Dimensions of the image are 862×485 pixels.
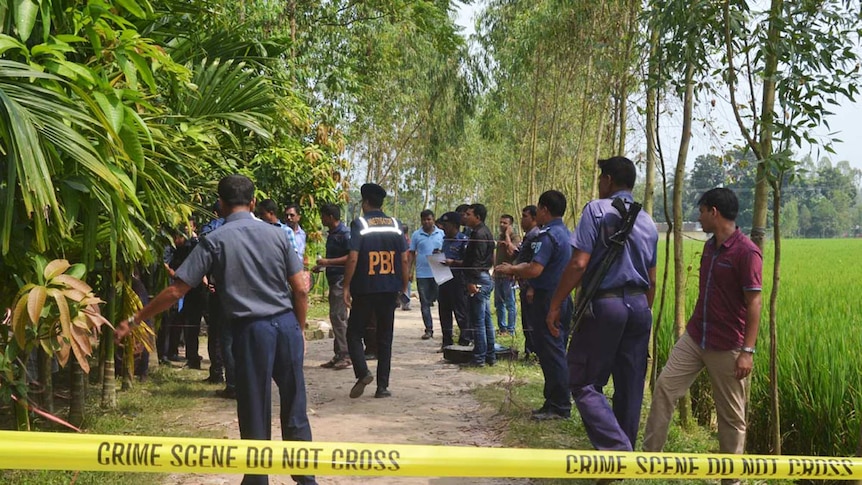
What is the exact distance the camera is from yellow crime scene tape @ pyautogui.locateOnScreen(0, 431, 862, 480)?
284 cm

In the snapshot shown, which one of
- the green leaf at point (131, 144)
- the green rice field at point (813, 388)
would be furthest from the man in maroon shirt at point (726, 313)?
the green leaf at point (131, 144)

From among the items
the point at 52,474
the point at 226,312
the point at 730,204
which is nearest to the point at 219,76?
the point at 226,312

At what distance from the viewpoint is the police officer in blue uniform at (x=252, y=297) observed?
463cm

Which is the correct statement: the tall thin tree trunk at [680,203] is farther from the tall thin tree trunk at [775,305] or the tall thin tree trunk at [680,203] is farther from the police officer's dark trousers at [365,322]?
the police officer's dark trousers at [365,322]

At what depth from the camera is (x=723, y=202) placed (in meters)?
5.03

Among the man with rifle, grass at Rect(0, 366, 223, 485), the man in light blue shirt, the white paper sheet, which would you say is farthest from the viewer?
the man in light blue shirt

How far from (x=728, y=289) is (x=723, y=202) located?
505 mm

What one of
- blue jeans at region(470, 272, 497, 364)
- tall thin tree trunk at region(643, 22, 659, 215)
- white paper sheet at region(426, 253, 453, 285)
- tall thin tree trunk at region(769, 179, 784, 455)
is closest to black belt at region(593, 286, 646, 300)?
tall thin tree trunk at region(769, 179, 784, 455)

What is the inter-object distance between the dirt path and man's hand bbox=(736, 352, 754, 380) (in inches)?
60.9

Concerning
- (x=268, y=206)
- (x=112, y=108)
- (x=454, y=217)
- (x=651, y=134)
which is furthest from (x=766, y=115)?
(x=454, y=217)

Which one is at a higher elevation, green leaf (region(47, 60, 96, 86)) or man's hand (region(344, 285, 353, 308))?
green leaf (region(47, 60, 96, 86))

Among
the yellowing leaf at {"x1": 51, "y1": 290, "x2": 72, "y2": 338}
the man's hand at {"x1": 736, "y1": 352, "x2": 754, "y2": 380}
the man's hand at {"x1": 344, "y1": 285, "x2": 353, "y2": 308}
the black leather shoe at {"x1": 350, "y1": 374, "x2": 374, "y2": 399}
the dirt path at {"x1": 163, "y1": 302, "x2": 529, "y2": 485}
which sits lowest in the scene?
the dirt path at {"x1": 163, "y1": 302, "x2": 529, "y2": 485}

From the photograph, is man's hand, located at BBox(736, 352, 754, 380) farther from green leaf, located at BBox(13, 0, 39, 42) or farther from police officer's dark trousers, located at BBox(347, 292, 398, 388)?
green leaf, located at BBox(13, 0, 39, 42)

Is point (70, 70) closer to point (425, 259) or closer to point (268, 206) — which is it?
point (268, 206)
